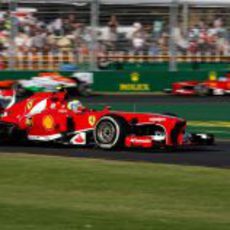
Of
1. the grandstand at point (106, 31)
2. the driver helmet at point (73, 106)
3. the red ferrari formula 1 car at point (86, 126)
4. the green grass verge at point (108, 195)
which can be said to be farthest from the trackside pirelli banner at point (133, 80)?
the green grass verge at point (108, 195)

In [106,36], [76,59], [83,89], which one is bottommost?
[83,89]

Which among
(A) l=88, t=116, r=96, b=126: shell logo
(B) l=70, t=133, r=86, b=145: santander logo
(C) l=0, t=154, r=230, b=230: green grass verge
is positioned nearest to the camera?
(C) l=0, t=154, r=230, b=230: green grass verge

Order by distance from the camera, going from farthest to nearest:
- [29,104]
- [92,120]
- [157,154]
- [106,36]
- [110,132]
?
[106,36] < [29,104] < [92,120] < [110,132] < [157,154]

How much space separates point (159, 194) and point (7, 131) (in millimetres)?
5287

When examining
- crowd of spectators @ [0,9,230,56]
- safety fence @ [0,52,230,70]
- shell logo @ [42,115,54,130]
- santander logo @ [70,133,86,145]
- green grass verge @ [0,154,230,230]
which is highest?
crowd of spectators @ [0,9,230,56]

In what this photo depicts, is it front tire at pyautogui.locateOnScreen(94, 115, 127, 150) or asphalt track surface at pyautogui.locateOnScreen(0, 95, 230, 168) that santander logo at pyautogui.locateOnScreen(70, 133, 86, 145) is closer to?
asphalt track surface at pyautogui.locateOnScreen(0, 95, 230, 168)

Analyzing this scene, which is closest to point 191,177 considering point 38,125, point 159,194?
point 159,194

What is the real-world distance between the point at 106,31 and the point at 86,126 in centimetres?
1218

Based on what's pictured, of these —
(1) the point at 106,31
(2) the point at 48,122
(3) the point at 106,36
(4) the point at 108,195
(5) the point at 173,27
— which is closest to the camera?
(4) the point at 108,195

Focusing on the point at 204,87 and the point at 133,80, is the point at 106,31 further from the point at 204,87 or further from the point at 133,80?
Result: the point at 204,87

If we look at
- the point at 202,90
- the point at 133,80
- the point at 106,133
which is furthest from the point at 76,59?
the point at 106,133

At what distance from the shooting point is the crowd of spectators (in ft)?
79.6

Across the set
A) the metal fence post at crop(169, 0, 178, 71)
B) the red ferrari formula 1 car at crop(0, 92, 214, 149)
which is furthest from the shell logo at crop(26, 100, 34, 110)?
the metal fence post at crop(169, 0, 178, 71)

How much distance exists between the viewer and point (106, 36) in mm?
24906
